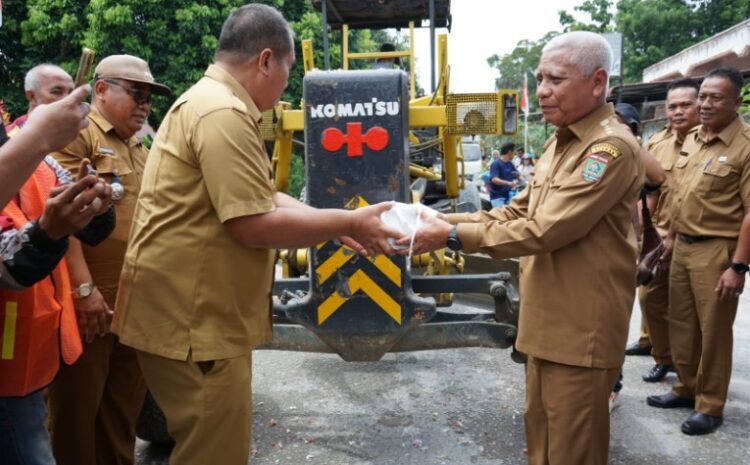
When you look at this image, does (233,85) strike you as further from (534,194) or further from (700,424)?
(700,424)

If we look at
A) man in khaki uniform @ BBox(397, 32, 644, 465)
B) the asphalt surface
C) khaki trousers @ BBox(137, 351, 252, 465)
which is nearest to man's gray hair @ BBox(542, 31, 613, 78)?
man in khaki uniform @ BBox(397, 32, 644, 465)

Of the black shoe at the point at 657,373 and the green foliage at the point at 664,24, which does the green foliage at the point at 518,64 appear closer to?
the green foliage at the point at 664,24

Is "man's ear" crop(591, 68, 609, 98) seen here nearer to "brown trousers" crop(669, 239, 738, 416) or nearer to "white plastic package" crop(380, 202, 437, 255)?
"white plastic package" crop(380, 202, 437, 255)

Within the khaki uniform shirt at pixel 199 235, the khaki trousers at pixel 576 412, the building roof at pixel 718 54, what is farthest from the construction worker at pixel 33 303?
the building roof at pixel 718 54

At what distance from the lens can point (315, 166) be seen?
Answer: 3.25 m

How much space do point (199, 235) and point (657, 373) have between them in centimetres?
375

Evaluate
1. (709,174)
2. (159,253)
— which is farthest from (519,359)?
(159,253)

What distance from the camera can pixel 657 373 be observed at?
14.6ft

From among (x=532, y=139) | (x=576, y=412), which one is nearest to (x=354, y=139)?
(x=576, y=412)

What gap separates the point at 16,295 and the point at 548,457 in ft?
6.38

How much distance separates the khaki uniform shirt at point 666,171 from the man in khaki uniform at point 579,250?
2.15 meters

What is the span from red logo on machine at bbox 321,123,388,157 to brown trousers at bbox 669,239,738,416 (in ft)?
6.77

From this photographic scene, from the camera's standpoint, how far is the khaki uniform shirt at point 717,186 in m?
3.61

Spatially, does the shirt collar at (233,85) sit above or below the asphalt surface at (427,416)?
above
